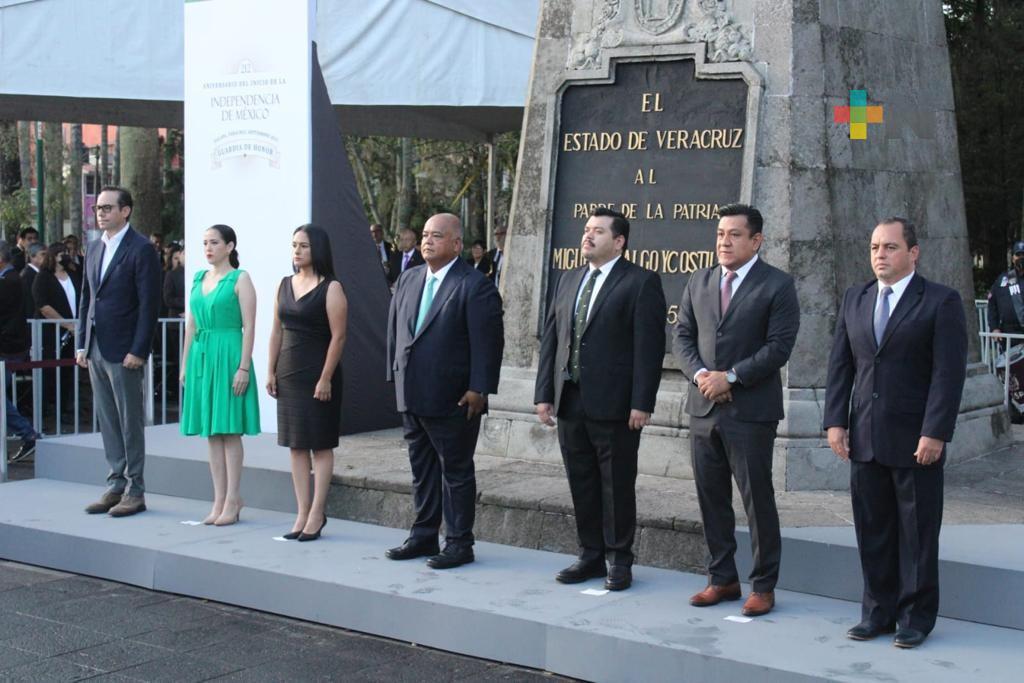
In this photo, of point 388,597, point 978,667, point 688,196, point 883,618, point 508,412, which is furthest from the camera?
point 508,412

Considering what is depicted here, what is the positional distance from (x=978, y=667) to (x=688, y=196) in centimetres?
367

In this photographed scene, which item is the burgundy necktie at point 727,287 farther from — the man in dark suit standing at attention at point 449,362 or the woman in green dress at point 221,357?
the woman in green dress at point 221,357

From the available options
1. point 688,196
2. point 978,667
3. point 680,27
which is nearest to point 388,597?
point 978,667

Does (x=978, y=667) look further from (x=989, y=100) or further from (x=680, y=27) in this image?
(x=989, y=100)

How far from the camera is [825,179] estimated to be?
7.88 meters

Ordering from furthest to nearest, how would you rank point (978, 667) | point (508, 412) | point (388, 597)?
point (508, 412), point (388, 597), point (978, 667)

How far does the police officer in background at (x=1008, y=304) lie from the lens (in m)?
13.0

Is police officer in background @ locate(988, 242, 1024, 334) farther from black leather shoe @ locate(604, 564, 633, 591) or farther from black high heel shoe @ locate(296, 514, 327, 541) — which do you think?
black high heel shoe @ locate(296, 514, 327, 541)

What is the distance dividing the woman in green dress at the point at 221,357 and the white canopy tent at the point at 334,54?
213 inches

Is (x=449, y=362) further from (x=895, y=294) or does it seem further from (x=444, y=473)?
(x=895, y=294)

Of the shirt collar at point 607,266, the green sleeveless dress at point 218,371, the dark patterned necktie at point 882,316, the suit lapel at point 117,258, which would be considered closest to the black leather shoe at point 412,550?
the green sleeveless dress at point 218,371

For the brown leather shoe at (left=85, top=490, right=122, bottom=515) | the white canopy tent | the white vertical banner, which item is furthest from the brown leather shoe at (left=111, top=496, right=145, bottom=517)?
the white canopy tent

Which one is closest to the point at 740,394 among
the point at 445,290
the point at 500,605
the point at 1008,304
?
the point at 500,605

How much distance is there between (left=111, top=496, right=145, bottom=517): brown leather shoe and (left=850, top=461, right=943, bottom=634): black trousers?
4.63m
